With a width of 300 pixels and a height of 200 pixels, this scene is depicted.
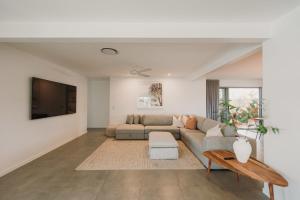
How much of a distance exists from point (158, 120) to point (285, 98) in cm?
451

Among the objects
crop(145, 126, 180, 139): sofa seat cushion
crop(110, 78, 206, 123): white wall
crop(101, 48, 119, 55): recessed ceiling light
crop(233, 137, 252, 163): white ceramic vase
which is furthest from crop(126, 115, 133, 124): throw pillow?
crop(233, 137, 252, 163): white ceramic vase

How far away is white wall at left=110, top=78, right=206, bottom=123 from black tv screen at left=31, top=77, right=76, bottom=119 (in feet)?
6.23

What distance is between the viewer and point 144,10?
185 centimetres

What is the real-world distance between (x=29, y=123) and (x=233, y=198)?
4139 millimetres

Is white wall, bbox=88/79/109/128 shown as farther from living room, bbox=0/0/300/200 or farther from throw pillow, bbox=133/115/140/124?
living room, bbox=0/0/300/200

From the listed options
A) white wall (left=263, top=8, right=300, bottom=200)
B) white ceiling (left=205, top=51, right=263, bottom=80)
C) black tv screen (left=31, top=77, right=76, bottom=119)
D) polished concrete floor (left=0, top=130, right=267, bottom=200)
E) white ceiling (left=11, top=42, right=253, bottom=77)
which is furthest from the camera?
white ceiling (left=205, top=51, right=263, bottom=80)

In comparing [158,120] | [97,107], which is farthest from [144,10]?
[97,107]

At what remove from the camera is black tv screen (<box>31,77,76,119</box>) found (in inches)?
138

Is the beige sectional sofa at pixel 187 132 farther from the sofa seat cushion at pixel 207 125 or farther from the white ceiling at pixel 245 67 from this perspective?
the white ceiling at pixel 245 67

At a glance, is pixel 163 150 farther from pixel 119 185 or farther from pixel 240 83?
pixel 240 83

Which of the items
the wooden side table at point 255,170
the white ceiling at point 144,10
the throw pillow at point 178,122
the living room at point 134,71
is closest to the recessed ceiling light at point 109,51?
the living room at point 134,71

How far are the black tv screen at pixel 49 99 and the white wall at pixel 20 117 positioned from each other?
126 mm

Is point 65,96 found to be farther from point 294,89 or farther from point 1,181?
point 294,89

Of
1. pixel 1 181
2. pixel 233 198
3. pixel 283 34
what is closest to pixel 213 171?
pixel 233 198
